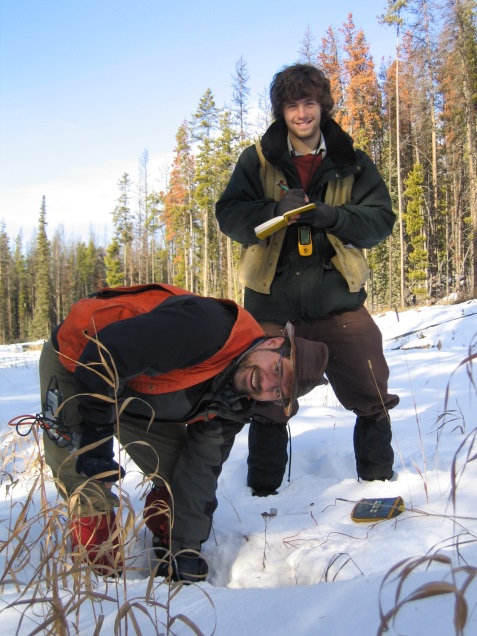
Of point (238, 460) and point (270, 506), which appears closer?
point (270, 506)

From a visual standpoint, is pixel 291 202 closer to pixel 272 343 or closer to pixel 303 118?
pixel 303 118

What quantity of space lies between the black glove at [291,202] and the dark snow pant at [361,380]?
0.65 meters

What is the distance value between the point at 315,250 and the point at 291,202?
0.36 metres

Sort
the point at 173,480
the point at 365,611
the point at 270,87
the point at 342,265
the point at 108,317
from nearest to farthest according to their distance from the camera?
1. the point at 365,611
2. the point at 108,317
3. the point at 173,480
4. the point at 342,265
5. the point at 270,87

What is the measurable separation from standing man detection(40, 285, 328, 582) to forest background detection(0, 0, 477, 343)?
1686 centimetres

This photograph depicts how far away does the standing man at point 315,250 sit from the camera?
2881mm

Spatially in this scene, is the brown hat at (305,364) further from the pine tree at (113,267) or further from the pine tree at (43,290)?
the pine tree at (43,290)

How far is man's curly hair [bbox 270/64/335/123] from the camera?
287cm

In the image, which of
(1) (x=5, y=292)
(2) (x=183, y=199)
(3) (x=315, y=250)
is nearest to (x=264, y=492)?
(3) (x=315, y=250)

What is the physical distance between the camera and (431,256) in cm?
3325

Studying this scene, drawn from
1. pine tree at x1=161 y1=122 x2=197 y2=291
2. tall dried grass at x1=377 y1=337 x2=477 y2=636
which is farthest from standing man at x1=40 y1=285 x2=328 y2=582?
pine tree at x1=161 y1=122 x2=197 y2=291

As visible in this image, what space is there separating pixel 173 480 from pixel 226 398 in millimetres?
590

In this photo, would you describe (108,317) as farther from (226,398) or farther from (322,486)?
(322,486)

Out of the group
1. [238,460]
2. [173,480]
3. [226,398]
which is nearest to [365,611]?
[226,398]
